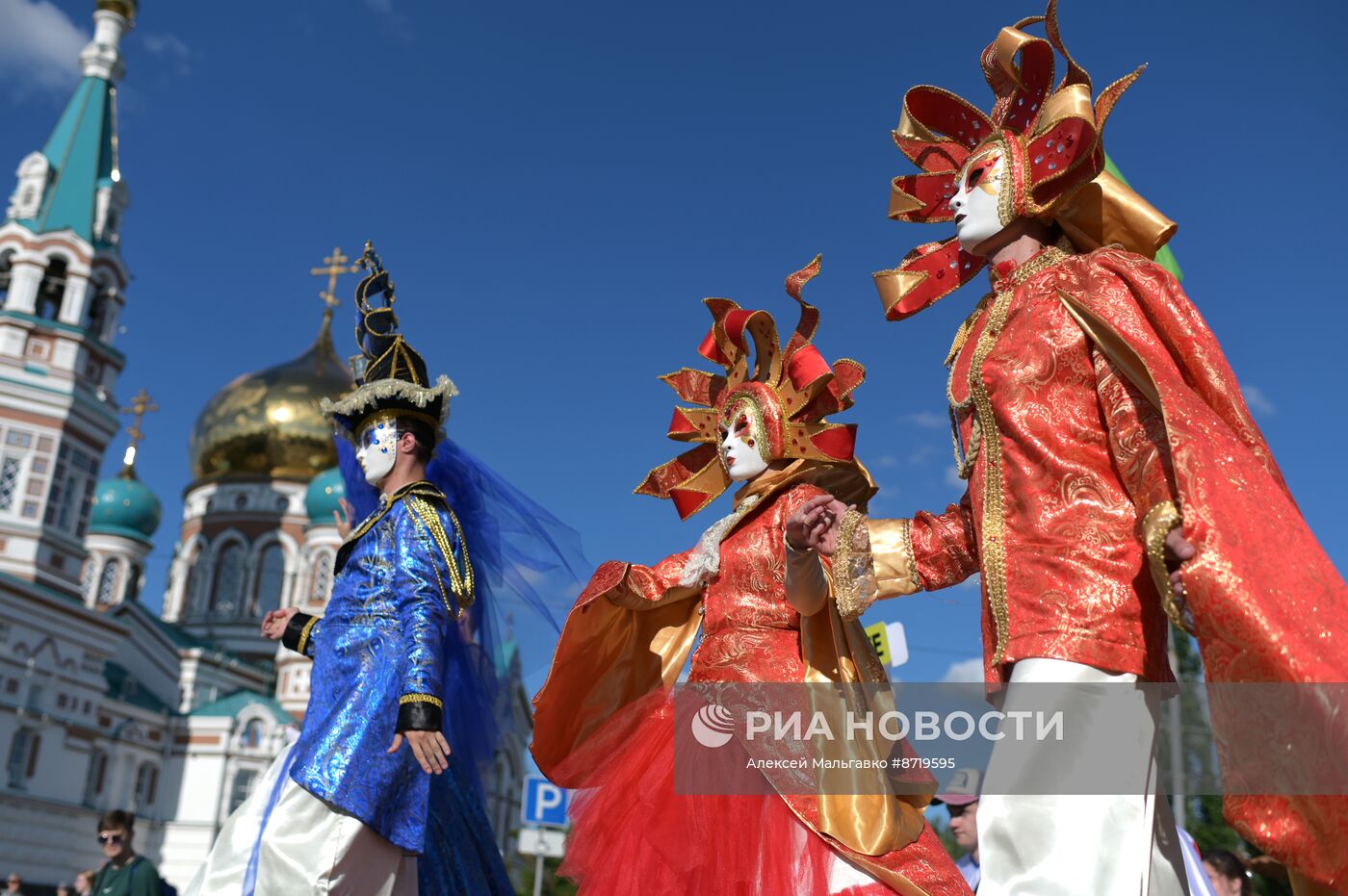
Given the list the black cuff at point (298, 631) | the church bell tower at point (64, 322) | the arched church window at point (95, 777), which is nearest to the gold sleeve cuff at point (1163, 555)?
the black cuff at point (298, 631)

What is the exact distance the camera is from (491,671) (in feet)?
19.6

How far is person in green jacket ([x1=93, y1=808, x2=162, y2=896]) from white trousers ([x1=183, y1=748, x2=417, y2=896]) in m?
4.29

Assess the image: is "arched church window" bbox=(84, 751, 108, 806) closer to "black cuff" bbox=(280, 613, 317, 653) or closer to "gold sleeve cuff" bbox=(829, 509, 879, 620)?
"black cuff" bbox=(280, 613, 317, 653)

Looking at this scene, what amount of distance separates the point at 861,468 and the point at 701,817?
1778mm

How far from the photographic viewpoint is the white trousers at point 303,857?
4.46m

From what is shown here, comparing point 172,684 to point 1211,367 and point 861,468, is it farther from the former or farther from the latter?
point 1211,367

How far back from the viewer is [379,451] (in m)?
5.52

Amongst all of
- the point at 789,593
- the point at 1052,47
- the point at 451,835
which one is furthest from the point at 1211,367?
the point at 451,835

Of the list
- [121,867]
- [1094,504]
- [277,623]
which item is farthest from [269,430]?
[1094,504]

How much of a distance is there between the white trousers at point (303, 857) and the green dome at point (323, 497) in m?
33.3

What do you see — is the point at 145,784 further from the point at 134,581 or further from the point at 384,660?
the point at 384,660

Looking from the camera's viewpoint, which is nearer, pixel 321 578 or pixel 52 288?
pixel 52 288

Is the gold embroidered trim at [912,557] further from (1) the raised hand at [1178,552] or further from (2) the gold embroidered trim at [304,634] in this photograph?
(2) the gold embroidered trim at [304,634]

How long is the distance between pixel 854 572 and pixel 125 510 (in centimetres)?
3881
